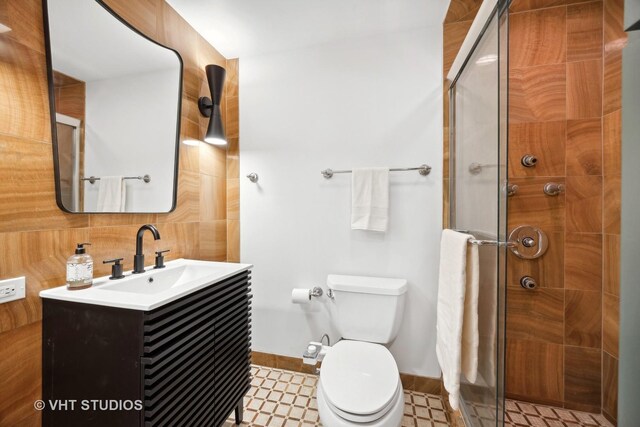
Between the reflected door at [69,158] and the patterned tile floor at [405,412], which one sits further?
the patterned tile floor at [405,412]

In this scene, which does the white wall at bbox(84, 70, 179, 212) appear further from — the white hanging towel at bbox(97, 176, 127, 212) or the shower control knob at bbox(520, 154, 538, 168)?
the shower control knob at bbox(520, 154, 538, 168)

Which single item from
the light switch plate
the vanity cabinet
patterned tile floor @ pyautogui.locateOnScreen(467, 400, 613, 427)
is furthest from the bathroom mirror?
patterned tile floor @ pyautogui.locateOnScreen(467, 400, 613, 427)

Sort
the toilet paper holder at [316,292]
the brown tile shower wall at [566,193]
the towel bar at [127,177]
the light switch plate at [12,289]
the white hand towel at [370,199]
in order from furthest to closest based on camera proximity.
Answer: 1. the toilet paper holder at [316,292]
2. the white hand towel at [370,199]
3. the brown tile shower wall at [566,193]
4. the towel bar at [127,177]
5. the light switch plate at [12,289]

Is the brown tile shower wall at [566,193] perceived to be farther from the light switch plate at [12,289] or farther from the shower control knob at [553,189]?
the light switch plate at [12,289]

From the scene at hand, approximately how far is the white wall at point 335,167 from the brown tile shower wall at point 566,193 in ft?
0.85

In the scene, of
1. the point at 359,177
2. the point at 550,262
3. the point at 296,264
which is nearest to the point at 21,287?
the point at 296,264

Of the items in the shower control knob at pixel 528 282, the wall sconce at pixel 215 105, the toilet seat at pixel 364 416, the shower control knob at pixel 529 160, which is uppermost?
the wall sconce at pixel 215 105

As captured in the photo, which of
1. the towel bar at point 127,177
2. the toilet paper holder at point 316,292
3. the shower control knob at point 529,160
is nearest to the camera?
the towel bar at point 127,177

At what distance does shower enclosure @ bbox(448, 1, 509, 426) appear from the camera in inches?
35.8

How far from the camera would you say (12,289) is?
2.99ft

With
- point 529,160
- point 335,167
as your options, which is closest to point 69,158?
point 335,167

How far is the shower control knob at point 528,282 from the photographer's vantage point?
153 centimetres

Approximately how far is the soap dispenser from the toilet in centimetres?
104

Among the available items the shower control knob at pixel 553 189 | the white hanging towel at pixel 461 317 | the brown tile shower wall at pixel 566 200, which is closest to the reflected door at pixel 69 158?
the white hanging towel at pixel 461 317
